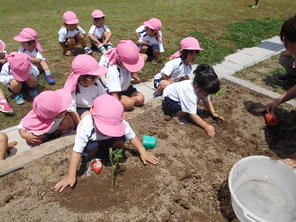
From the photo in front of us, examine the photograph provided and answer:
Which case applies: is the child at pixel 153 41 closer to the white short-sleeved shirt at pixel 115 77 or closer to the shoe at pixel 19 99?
the white short-sleeved shirt at pixel 115 77

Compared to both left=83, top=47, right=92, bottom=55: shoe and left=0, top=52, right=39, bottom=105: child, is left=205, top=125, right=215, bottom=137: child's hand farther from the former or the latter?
left=83, top=47, right=92, bottom=55: shoe

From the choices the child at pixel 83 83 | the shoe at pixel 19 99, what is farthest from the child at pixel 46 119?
the shoe at pixel 19 99

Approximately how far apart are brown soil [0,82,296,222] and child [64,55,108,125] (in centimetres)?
65

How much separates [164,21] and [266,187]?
7.19 meters

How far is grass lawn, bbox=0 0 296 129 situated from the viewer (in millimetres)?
6105

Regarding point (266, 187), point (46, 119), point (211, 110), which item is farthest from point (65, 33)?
point (266, 187)

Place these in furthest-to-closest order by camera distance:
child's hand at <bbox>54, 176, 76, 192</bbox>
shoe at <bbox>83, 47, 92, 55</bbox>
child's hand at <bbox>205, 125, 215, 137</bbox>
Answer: shoe at <bbox>83, 47, 92, 55</bbox>
child's hand at <bbox>205, 125, 215, 137</bbox>
child's hand at <bbox>54, 176, 76, 192</bbox>

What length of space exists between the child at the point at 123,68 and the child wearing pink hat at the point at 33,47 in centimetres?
155

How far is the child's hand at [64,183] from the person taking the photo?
261 cm

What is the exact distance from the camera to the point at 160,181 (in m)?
2.77

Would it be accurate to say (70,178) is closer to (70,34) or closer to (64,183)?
(64,183)

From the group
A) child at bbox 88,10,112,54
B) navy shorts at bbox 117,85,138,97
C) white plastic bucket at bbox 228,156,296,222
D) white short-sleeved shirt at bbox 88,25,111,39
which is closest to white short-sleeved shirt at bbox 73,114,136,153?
white plastic bucket at bbox 228,156,296,222

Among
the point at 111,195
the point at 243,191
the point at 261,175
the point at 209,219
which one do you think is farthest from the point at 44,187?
the point at 261,175

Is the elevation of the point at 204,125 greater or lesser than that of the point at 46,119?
lesser
